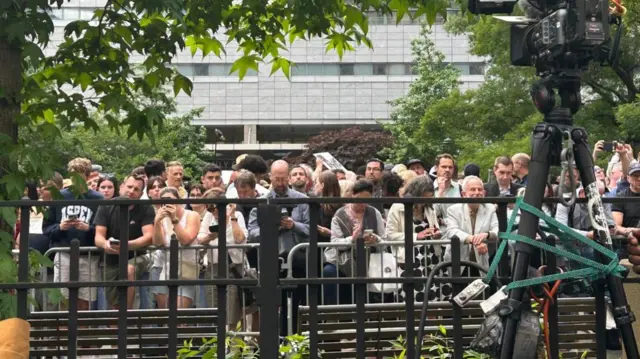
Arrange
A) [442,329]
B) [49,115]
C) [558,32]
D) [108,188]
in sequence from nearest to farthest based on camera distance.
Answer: [558,32] → [442,329] → [49,115] → [108,188]

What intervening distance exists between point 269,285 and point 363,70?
70.7 m

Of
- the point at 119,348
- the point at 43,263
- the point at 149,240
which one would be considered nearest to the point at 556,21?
the point at 119,348

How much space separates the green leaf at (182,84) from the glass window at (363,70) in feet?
222

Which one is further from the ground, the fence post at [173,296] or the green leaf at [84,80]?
the green leaf at [84,80]

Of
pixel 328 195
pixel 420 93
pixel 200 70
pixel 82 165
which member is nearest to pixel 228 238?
pixel 328 195

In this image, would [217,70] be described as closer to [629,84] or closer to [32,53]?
[629,84]

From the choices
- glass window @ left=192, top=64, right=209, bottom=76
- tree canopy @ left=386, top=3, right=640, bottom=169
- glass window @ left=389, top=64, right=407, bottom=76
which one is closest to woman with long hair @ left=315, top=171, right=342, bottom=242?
tree canopy @ left=386, top=3, right=640, bottom=169

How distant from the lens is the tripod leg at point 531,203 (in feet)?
13.6

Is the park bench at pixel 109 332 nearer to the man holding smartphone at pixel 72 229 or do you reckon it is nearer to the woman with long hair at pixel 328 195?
the man holding smartphone at pixel 72 229

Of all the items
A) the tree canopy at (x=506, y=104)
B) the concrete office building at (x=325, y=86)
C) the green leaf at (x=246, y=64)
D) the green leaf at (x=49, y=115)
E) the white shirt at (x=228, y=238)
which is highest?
the concrete office building at (x=325, y=86)

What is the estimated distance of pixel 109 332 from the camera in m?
6.02

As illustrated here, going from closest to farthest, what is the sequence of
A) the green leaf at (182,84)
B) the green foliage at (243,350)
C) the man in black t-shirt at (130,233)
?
the green foliage at (243,350) < the green leaf at (182,84) < the man in black t-shirt at (130,233)

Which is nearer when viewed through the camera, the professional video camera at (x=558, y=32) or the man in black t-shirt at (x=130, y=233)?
the professional video camera at (x=558, y=32)

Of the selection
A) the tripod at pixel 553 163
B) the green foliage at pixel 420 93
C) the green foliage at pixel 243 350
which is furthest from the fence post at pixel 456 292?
the green foliage at pixel 420 93
